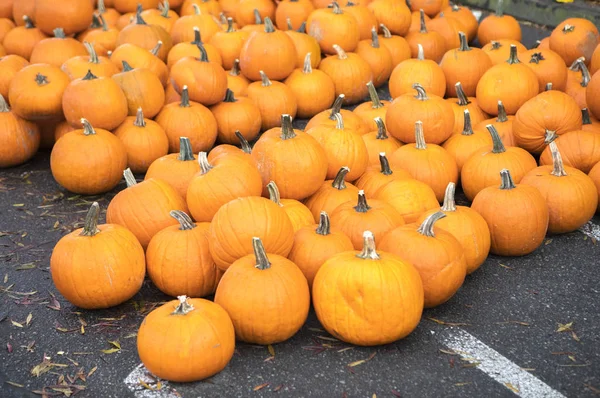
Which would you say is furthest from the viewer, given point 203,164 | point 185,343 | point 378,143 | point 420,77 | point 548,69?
point 420,77

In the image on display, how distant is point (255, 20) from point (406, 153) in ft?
10.5

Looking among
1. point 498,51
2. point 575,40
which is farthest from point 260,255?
point 575,40

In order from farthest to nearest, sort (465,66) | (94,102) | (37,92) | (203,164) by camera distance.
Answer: (465,66) → (37,92) → (94,102) → (203,164)

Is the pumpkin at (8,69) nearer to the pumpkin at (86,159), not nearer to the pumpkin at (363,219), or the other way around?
the pumpkin at (86,159)

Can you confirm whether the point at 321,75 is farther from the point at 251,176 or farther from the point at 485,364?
the point at 485,364

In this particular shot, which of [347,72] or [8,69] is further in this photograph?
[347,72]

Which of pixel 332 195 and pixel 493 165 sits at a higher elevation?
pixel 493 165

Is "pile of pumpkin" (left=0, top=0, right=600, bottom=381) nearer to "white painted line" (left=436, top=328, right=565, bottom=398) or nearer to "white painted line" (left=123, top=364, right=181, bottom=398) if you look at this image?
"white painted line" (left=123, top=364, right=181, bottom=398)

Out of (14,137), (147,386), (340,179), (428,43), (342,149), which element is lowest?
(147,386)

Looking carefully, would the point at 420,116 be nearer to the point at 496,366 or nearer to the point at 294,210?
the point at 294,210

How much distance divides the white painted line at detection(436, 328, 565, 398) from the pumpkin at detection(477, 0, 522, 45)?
433cm

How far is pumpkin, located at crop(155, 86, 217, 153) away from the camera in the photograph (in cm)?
509

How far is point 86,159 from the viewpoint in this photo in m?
4.50

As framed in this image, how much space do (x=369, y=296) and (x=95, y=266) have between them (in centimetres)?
136
